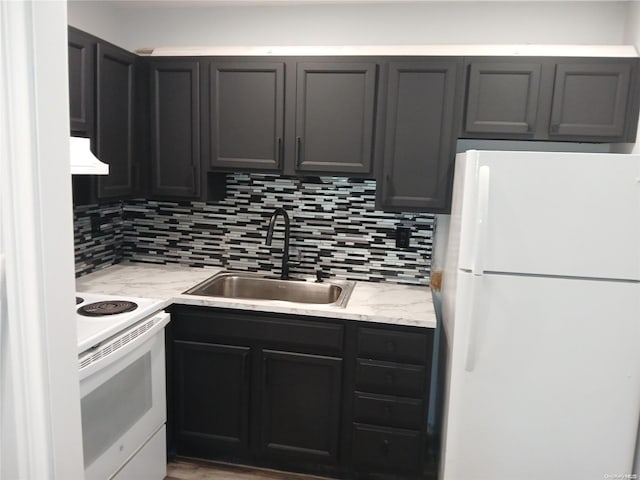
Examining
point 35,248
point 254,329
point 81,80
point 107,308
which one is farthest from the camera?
point 254,329

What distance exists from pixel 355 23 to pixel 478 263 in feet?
5.21

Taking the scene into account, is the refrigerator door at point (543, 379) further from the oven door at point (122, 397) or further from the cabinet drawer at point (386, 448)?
the oven door at point (122, 397)

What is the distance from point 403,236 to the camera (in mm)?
2754

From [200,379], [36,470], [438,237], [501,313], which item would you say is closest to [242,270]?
[200,379]

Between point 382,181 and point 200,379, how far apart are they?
1.38m

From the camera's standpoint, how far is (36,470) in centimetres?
102

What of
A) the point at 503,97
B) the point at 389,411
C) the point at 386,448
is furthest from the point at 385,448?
the point at 503,97

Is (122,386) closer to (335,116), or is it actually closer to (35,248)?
(35,248)

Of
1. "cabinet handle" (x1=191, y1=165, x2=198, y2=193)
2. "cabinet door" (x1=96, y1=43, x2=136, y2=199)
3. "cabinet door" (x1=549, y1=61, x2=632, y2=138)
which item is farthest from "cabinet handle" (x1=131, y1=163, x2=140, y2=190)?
"cabinet door" (x1=549, y1=61, x2=632, y2=138)

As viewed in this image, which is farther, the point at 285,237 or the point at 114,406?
the point at 285,237

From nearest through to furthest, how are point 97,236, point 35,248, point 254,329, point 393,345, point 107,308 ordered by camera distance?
1. point 35,248
2. point 107,308
3. point 393,345
4. point 254,329
5. point 97,236

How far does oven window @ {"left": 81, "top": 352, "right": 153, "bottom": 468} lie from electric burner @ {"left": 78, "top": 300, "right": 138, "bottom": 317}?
22 cm

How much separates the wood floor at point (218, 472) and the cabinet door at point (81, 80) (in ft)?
5.69

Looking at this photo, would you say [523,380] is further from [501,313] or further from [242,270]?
[242,270]
